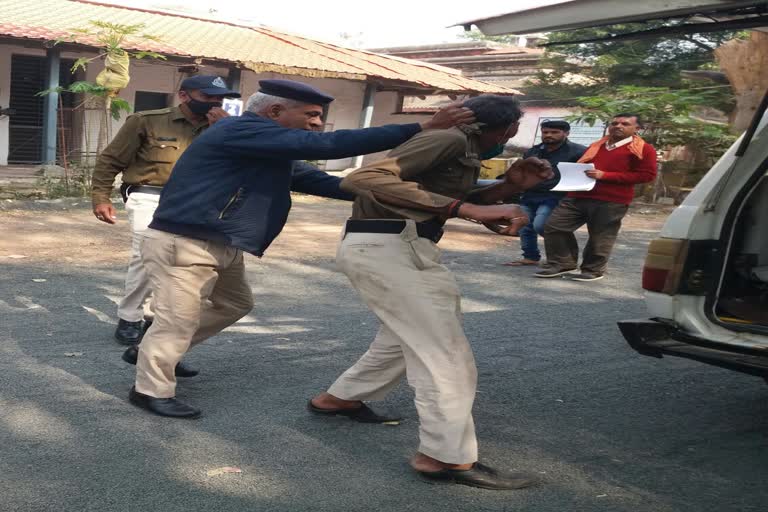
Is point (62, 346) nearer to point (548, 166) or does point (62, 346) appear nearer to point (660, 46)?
point (548, 166)

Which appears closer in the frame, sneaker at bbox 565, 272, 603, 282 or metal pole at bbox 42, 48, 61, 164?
sneaker at bbox 565, 272, 603, 282

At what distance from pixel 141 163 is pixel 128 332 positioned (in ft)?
3.42

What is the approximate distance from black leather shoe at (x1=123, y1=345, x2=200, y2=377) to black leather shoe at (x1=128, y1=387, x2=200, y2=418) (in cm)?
61

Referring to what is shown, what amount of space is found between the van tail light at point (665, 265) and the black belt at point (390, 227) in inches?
51.8

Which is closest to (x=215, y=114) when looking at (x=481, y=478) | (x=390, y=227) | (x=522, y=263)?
(x=390, y=227)

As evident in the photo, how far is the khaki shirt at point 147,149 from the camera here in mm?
5793

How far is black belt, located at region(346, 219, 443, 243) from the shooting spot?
157 inches

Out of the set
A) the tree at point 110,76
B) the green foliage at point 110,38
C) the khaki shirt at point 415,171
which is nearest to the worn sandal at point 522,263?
the khaki shirt at point 415,171

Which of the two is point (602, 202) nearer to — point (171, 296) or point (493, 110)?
point (493, 110)

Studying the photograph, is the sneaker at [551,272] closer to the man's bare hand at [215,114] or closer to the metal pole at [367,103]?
the man's bare hand at [215,114]

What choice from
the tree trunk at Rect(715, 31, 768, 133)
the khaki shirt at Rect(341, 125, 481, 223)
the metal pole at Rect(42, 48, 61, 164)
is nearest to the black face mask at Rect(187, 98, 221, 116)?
the khaki shirt at Rect(341, 125, 481, 223)

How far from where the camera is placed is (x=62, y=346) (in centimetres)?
572

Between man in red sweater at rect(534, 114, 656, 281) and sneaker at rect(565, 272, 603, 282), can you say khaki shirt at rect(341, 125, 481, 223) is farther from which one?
sneaker at rect(565, 272, 603, 282)

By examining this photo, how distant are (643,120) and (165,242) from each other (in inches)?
667
